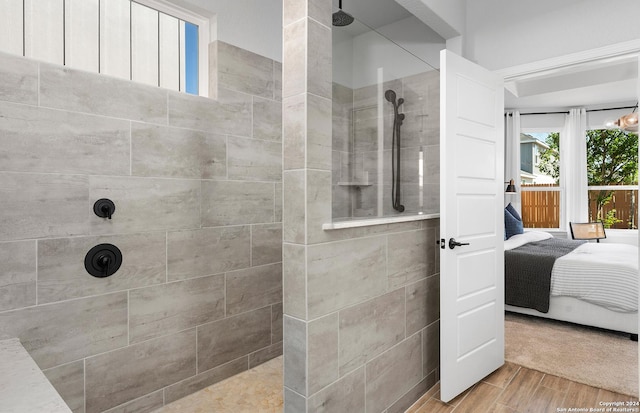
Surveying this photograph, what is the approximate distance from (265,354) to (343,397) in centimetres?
111

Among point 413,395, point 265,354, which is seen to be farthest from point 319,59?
point 265,354

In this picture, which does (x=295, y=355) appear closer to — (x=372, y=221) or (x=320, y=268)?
(x=320, y=268)

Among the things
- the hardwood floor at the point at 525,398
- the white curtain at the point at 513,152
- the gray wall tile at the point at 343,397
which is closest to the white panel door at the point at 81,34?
the gray wall tile at the point at 343,397

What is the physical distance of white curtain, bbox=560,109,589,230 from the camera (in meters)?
6.05

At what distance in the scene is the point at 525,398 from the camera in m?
2.32

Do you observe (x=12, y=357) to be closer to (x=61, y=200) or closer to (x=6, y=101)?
(x=61, y=200)

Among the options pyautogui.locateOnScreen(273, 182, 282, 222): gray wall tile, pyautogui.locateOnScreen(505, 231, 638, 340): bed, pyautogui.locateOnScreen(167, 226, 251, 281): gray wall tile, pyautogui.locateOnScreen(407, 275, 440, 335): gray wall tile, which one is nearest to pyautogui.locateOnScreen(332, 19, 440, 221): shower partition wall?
pyautogui.locateOnScreen(407, 275, 440, 335): gray wall tile

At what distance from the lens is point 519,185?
6.16 m

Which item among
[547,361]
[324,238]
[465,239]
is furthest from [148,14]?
[547,361]

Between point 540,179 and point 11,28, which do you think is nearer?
point 11,28

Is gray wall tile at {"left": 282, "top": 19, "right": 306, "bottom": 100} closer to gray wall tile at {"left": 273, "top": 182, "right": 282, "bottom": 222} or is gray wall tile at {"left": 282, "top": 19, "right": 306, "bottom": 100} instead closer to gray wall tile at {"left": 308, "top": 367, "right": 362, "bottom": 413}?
gray wall tile at {"left": 273, "top": 182, "right": 282, "bottom": 222}

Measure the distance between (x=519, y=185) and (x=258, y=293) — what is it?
5.11m

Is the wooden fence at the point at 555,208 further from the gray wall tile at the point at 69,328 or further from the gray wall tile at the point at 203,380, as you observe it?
the gray wall tile at the point at 69,328

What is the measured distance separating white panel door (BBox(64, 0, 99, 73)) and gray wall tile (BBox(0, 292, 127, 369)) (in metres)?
1.18
